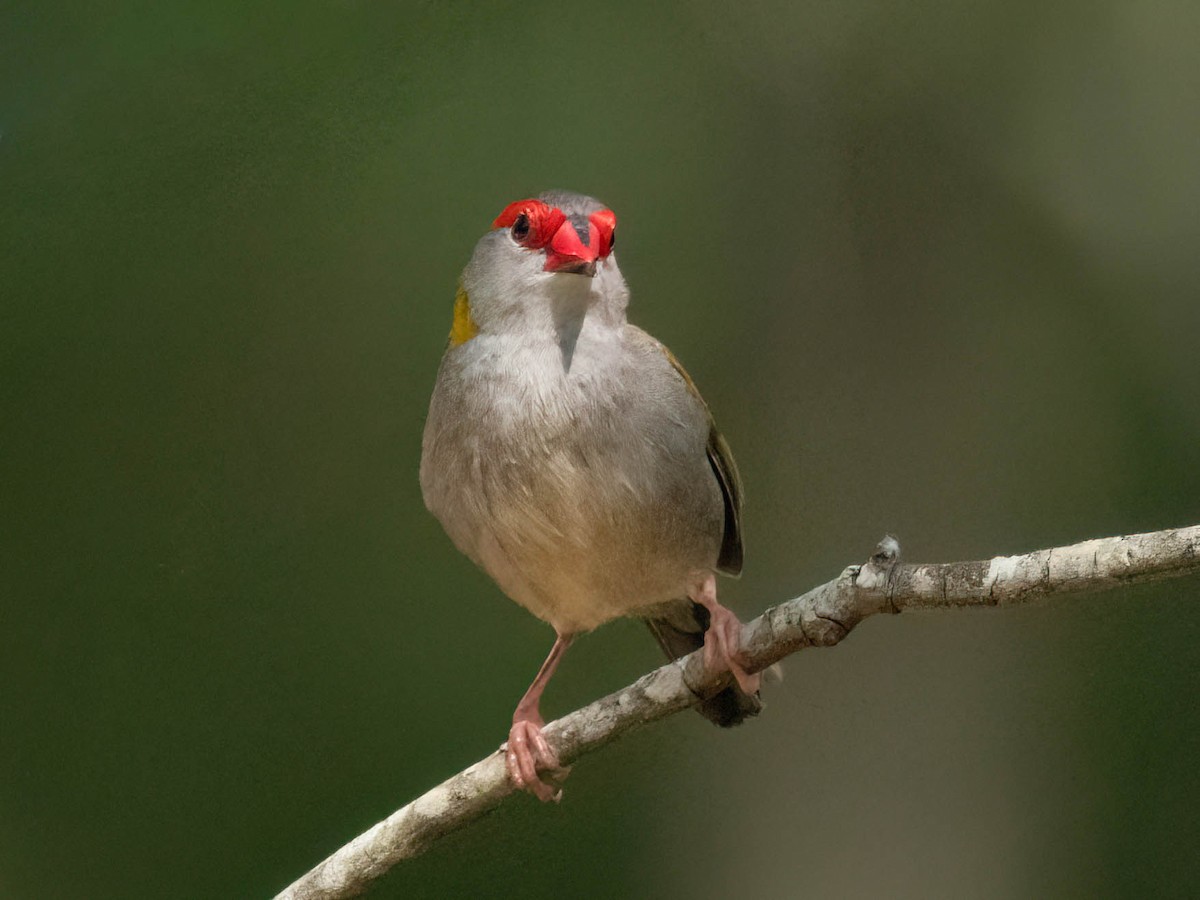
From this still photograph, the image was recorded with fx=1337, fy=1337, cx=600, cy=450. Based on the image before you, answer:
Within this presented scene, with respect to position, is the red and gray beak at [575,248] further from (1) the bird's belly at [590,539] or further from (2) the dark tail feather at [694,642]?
(2) the dark tail feather at [694,642]

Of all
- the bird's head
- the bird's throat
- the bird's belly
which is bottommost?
the bird's belly

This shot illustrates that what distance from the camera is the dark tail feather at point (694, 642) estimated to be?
13.1 feet

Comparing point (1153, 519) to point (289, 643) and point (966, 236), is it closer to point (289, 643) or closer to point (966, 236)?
point (966, 236)

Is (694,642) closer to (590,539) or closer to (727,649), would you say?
(590,539)

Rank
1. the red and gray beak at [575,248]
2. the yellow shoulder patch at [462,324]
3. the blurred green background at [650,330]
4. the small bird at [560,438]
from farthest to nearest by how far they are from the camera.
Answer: the blurred green background at [650,330], the yellow shoulder patch at [462,324], the small bird at [560,438], the red and gray beak at [575,248]

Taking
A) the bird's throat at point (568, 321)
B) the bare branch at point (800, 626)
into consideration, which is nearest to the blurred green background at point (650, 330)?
the bird's throat at point (568, 321)

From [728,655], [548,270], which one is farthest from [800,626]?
[548,270]

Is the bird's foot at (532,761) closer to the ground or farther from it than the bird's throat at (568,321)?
closer to the ground

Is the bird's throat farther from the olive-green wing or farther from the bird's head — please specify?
the olive-green wing

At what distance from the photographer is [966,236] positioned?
5316 millimetres

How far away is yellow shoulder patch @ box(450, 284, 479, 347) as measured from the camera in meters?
3.79

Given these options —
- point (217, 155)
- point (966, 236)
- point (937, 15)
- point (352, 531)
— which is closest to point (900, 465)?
point (966, 236)

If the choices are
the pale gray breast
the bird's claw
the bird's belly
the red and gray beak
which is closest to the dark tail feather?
the bird's belly

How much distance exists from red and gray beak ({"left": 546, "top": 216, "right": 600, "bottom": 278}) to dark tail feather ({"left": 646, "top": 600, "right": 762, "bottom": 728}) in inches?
50.1
